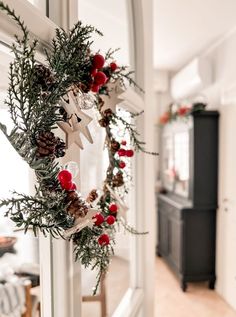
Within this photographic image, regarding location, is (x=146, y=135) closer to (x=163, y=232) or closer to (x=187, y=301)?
(x=187, y=301)

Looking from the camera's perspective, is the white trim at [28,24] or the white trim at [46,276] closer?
the white trim at [28,24]

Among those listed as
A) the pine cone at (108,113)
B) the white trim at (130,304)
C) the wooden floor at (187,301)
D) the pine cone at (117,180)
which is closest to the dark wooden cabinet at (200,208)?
the wooden floor at (187,301)

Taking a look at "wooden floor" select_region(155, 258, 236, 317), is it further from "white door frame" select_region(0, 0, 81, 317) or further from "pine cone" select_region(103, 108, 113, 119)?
"pine cone" select_region(103, 108, 113, 119)

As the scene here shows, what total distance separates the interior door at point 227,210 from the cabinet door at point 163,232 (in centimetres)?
79

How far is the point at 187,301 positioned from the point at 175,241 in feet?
2.28

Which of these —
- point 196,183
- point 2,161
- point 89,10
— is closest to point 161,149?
point 196,183

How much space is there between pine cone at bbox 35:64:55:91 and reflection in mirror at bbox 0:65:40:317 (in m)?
0.12

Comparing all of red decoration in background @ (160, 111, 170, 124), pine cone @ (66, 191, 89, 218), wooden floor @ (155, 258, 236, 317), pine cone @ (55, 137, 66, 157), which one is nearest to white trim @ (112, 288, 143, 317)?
pine cone @ (66, 191, 89, 218)

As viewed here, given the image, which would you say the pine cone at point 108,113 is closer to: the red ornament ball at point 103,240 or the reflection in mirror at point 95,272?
the reflection in mirror at point 95,272

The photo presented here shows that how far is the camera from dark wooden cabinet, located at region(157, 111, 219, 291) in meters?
3.42

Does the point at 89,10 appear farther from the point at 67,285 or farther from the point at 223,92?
the point at 223,92

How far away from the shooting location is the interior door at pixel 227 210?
311cm

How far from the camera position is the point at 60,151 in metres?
0.70

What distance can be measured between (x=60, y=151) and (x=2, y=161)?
158mm
